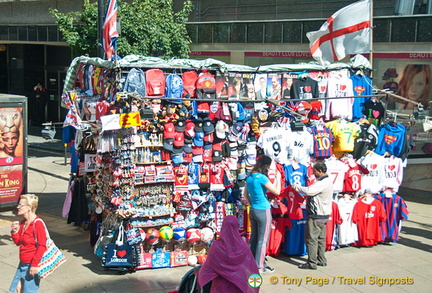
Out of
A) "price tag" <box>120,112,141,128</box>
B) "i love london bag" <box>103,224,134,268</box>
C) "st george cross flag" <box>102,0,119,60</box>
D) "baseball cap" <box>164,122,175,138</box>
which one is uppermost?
"st george cross flag" <box>102,0,119,60</box>

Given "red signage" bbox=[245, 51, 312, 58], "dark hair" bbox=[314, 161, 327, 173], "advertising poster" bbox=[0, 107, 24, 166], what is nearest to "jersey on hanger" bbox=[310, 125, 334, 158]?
"dark hair" bbox=[314, 161, 327, 173]

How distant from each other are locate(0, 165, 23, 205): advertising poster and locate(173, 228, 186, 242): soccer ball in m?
4.02

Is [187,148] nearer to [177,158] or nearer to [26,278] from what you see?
[177,158]

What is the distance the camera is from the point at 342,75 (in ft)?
34.2

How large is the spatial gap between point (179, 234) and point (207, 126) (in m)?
1.73

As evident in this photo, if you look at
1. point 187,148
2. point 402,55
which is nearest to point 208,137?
point 187,148

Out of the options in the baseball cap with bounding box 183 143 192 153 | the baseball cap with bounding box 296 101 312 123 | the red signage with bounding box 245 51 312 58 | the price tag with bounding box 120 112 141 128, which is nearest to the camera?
the price tag with bounding box 120 112 141 128

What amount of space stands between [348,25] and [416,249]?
4.08 metres

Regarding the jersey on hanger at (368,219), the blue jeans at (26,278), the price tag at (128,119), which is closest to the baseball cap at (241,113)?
the price tag at (128,119)

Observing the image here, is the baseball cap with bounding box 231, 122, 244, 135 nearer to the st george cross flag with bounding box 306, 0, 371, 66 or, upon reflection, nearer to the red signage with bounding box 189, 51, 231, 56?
the st george cross flag with bounding box 306, 0, 371, 66

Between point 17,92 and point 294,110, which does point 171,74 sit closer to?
point 294,110

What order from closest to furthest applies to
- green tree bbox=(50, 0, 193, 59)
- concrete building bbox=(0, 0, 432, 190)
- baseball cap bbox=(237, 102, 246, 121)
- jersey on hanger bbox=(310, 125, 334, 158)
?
baseball cap bbox=(237, 102, 246, 121), jersey on hanger bbox=(310, 125, 334, 158), concrete building bbox=(0, 0, 432, 190), green tree bbox=(50, 0, 193, 59)

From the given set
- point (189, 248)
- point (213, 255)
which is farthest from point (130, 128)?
point (213, 255)

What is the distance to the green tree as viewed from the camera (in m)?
15.5
